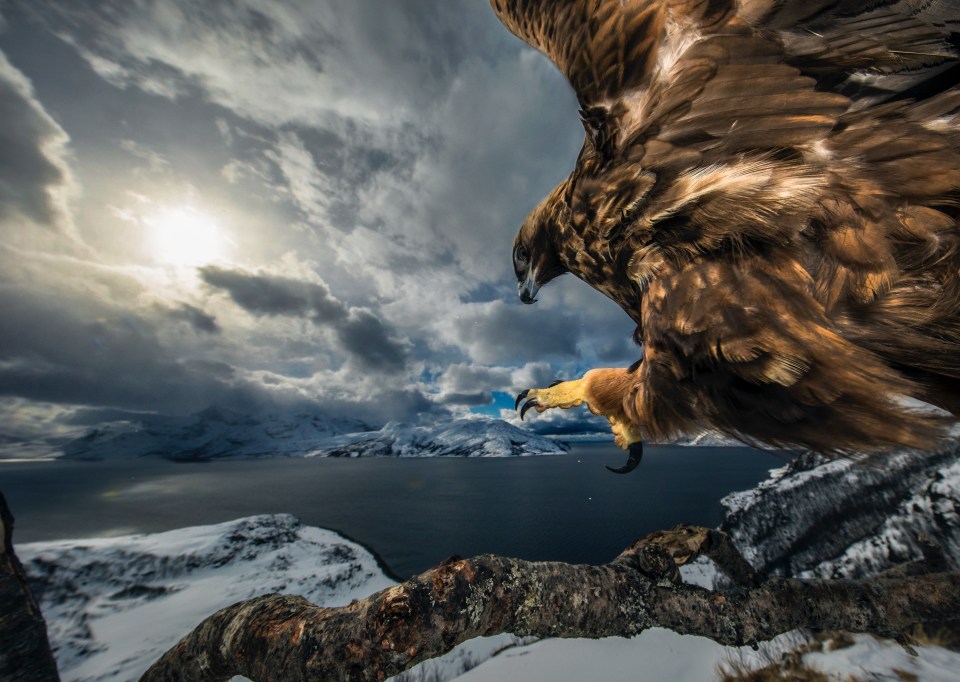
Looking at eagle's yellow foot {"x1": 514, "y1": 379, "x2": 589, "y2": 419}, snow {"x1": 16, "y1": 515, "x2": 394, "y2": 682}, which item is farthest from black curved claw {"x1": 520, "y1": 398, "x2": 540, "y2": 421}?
snow {"x1": 16, "y1": 515, "x2": 394, "y2": 682}

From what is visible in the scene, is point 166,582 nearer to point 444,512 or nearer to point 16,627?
point 16,627

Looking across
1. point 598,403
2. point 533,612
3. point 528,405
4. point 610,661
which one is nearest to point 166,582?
point 610,661

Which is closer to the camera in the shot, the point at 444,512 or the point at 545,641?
the point at 545,641

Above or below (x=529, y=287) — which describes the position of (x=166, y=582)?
below

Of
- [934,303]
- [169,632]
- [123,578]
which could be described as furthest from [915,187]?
[123,578]

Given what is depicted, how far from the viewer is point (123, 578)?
9.38m

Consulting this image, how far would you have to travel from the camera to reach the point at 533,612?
60.2 inches

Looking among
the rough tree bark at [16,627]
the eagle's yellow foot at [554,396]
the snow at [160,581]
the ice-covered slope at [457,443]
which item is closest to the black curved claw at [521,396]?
the eagle's yellow foot at [554,396]

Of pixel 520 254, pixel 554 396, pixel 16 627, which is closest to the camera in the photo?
pixel 16 627

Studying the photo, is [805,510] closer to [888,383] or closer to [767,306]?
[888,383]

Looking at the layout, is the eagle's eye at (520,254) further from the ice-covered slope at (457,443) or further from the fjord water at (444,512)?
the ice-covered slope at (457,443)

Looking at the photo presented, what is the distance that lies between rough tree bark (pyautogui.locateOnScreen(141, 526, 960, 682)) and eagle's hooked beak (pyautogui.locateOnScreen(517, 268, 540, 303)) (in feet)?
9.26

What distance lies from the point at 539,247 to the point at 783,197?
218 cm

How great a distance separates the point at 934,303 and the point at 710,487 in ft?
166
